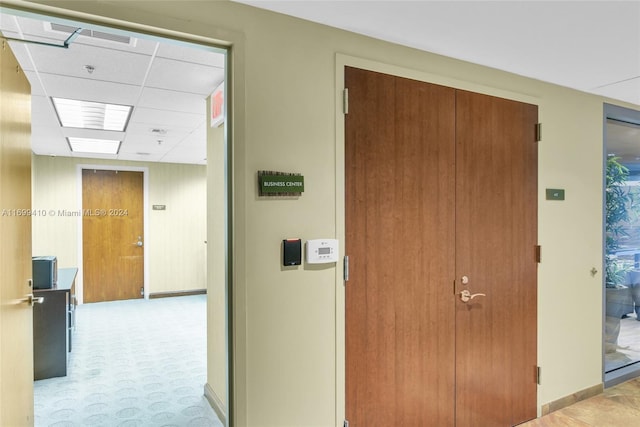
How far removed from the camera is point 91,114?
11.6 ft

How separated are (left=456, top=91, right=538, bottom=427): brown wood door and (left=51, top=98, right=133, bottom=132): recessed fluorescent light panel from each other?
115 inches

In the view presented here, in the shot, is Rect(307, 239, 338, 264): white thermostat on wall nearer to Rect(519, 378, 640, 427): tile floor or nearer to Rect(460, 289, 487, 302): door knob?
Rect(460, 289, 487, 302): door knob

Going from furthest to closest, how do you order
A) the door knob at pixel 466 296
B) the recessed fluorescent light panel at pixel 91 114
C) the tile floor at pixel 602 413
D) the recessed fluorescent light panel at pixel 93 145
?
the recessed fluorescent light panel at pixel 93 145
the recessed fluorescent light panel at pixel 91 114
the tile floor at pixel 602 413
the door knob at pixel 466 296

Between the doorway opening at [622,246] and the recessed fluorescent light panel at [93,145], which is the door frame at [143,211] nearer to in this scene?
the recessed fluorescent light panel at [93,145]

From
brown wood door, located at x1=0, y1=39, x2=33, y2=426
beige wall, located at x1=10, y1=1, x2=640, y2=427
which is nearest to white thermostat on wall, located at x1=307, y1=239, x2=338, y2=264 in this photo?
beige wall, located at x1=10, y1=1, x2=640, y2=427

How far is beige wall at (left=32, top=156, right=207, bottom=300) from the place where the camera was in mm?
5637

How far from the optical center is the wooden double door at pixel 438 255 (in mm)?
2025

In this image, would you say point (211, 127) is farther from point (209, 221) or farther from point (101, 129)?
point (101, 129)

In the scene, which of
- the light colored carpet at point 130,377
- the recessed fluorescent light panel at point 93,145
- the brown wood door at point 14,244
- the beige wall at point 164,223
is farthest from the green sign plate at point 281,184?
the beige wall at point 164,223

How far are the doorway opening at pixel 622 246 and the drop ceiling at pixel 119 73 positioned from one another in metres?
3.47

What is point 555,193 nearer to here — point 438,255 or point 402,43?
point 438,255

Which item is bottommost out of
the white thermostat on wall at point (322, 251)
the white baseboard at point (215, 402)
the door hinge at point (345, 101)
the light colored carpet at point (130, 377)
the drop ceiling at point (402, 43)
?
the light colored carpet at point (130, 377)

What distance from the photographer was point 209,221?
3084 mm

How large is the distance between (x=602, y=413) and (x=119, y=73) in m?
4.26
